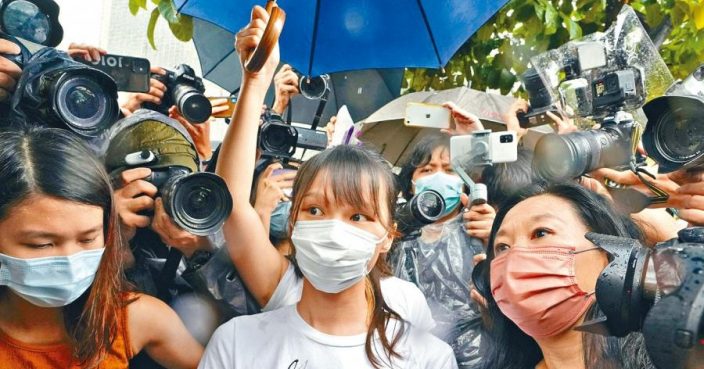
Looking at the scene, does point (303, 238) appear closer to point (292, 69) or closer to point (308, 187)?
point (308, 187)

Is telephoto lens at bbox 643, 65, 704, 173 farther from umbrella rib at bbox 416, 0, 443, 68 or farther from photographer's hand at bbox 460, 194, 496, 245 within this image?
umbrella rib at bbox 416, 0, 443, 68

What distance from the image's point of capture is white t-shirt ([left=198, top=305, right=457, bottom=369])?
2.17 metres

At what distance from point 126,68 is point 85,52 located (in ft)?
0.53

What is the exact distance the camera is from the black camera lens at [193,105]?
9.02 feet

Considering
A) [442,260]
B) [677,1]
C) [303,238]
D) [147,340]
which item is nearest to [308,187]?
[303,238]

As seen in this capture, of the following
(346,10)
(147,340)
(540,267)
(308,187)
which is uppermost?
(346,10)

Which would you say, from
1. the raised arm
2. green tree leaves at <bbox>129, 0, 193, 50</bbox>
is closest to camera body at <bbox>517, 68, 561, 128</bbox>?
the raised arm

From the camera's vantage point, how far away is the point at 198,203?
2270 mm

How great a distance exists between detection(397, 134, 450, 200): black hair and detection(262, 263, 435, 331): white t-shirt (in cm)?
89

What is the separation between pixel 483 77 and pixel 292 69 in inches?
67.8

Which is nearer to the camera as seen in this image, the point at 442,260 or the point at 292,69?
the point at 442,260

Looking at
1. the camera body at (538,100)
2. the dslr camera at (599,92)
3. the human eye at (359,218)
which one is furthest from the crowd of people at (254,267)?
the camera body at (538,100)

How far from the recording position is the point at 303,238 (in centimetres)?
229

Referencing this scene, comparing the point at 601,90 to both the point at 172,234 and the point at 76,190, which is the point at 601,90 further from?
the point at 76,190
